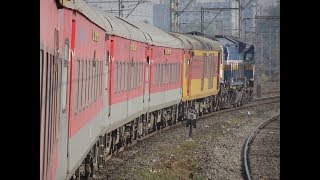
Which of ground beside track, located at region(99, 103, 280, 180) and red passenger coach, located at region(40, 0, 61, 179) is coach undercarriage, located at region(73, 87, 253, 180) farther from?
red passenger coach, located at region(40, 0, 61, 179)

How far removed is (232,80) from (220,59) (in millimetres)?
1633

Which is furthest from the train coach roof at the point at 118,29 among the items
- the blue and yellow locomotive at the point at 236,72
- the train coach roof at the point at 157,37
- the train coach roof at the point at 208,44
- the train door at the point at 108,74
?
the blue and yellow locomotive at the point at 236,72

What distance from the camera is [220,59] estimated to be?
21.3 meters

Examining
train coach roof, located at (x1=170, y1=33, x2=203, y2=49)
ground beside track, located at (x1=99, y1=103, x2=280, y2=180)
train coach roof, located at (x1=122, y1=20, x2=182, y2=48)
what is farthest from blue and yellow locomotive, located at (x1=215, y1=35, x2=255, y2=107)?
ground beside track, located at (x1=99, y1=103, x2=280, y2=180)

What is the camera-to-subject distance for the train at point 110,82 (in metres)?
4.42

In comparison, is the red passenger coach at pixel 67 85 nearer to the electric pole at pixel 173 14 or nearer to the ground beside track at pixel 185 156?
the ground beside track at pixel 185 156

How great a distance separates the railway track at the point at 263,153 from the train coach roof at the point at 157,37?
9.93ft

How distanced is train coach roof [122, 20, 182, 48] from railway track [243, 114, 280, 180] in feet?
9.93

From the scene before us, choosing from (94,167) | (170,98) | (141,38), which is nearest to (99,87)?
(94,167)

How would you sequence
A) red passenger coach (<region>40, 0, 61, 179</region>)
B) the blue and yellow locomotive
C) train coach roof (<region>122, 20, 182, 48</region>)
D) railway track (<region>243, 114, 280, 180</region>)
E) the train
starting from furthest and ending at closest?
the blue and yellow locomotive < train coach roof (<region>122, 20, 182, 48</region>) < railway track (<region>243, 114, 280, 180</region>) < the train < red passenger coach (<region>40, 0, 61, 179</region>)

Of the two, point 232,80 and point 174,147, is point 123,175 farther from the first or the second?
point 232,80

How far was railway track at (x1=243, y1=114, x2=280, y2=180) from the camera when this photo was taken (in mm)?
9109

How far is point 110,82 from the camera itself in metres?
9.64
